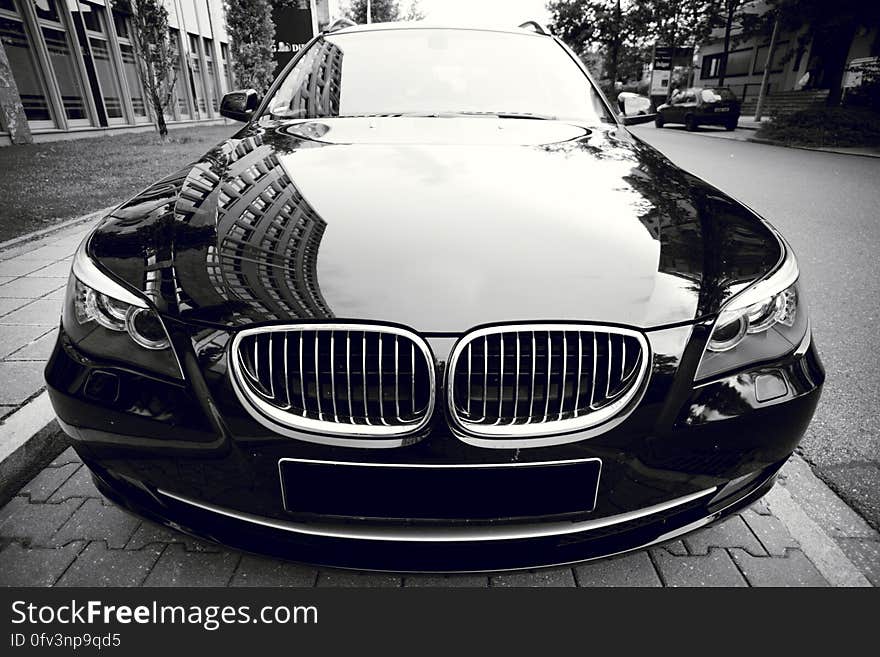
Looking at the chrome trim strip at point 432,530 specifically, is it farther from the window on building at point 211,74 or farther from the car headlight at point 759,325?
the window on building at point 211,74

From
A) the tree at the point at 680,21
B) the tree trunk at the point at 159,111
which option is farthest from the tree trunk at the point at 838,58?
the tree trunk at the point at 159,111

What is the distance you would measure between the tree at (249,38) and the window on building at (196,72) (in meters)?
3.45

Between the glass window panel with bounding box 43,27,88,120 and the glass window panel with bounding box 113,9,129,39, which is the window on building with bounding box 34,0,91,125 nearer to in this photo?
the glass window panel with bounding box 43,27,88,120

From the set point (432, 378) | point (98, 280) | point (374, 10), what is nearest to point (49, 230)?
point (98, 280)

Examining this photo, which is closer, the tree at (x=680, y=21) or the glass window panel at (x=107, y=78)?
the glass window panel at (x=107, y=78)

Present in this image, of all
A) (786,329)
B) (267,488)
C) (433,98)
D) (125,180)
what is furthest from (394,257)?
(125,180)

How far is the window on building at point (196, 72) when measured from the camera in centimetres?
2152

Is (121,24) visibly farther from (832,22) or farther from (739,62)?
(739,62)

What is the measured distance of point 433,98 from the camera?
2.64 metres

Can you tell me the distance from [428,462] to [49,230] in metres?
5.33

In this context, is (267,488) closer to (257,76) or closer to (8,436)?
(8,436)

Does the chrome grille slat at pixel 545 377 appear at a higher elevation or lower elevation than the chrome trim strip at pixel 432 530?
higher

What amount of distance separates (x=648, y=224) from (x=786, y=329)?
1.45ft

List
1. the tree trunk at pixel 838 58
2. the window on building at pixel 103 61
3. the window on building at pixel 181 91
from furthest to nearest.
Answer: the window on building at pixel 181 91 < the tree trunk at pixel 838 58 < the window on building at pixel 103 61
